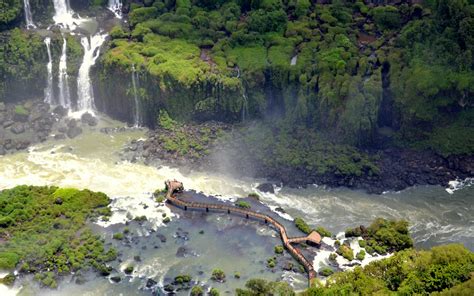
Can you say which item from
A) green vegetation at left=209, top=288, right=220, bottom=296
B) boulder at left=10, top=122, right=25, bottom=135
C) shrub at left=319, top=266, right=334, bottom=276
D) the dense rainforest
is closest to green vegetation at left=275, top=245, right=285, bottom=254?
shrub at left=319, top=266, right=334, bottom=276

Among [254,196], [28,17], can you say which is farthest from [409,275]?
[28,17]

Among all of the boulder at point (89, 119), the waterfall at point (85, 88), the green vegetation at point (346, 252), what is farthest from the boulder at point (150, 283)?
the waterfall at point (85, 88)

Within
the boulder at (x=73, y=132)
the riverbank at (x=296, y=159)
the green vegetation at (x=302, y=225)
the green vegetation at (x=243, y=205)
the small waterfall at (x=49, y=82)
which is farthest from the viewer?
the small waterfall at (x=49, y=82)

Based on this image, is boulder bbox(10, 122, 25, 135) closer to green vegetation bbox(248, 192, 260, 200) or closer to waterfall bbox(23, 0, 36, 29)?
waterfall bbox(23, 0, 36, 29)

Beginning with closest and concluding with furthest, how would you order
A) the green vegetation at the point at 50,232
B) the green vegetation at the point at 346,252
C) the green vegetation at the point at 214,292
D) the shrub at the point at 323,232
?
the green vegetation at the point at 214,292, the green vegetation at the point at 50,232, the green vegetation at the point at 346,252, the shrub at the point at 323,232

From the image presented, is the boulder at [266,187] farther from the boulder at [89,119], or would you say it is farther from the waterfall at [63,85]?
the waterfall at [63,85]

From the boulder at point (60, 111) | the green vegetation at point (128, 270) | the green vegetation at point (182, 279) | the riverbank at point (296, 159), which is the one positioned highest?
the boulder at point (60, 111)
